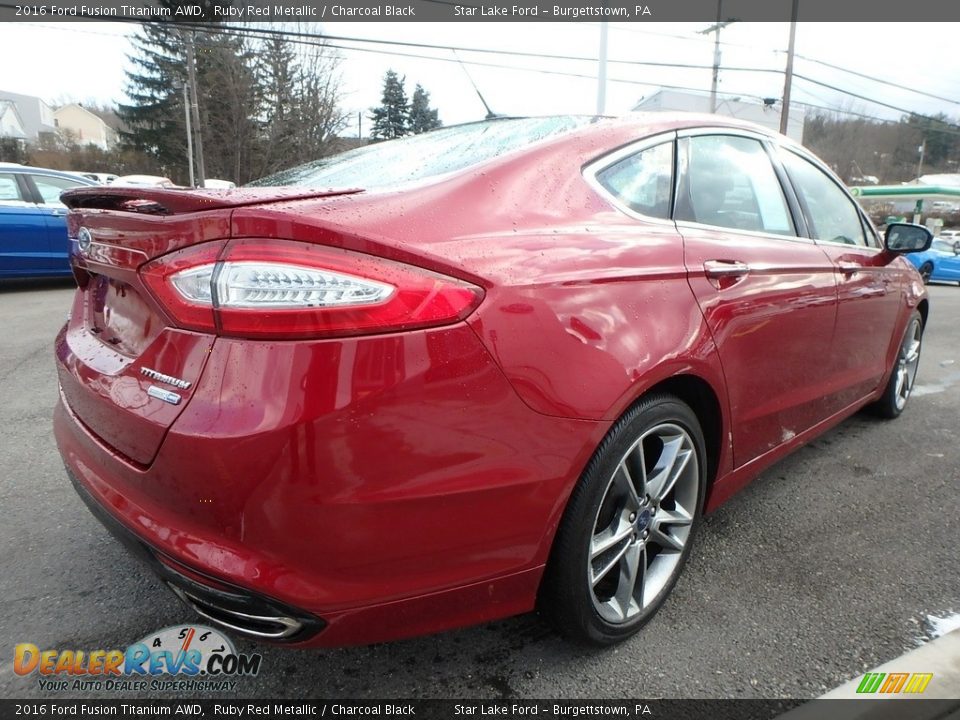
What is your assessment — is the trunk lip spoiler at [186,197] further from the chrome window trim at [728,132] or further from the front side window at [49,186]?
the front side window at [49,186]

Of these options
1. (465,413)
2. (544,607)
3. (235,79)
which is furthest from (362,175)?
(235,79)

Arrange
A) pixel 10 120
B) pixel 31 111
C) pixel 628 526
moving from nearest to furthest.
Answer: pixel 628 526
pixel 10 120
pixel 31 111

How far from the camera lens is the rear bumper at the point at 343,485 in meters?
1.27

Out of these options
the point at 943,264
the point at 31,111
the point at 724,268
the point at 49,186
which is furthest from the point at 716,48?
the point at 31,111

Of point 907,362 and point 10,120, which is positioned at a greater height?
point 10,120

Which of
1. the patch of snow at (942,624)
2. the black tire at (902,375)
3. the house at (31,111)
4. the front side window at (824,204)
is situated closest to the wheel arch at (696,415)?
the patch of snow at (942,624)

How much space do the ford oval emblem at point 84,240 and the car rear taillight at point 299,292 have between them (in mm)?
591

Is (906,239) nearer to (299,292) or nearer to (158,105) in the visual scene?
(299,292)

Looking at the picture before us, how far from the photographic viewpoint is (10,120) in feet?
190

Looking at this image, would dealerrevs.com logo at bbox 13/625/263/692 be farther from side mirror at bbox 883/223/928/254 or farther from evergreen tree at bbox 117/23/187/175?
evergreen tree at bbox 117/23/187/175

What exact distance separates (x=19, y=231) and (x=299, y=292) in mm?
8587

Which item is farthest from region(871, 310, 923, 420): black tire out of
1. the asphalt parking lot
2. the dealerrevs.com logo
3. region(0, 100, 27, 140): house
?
region(0, 100, 27, 140): house

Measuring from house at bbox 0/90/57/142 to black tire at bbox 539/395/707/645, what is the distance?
3146 inches

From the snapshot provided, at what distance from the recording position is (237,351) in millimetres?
1295
